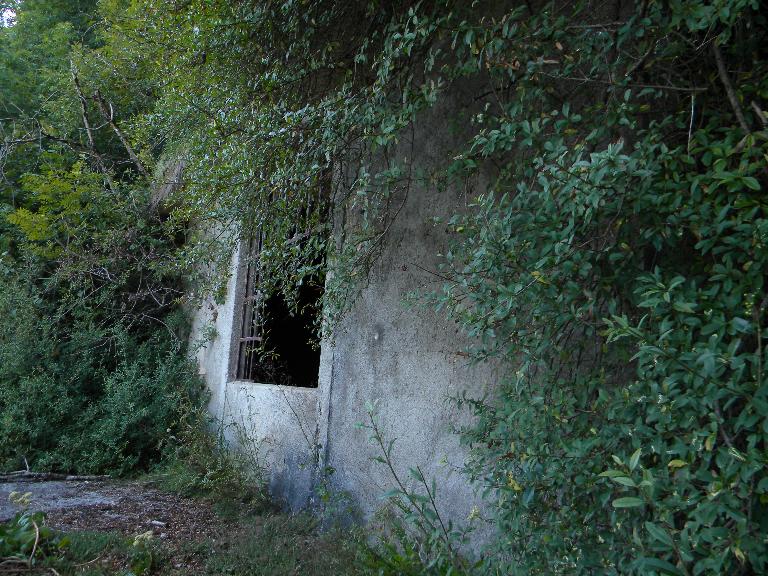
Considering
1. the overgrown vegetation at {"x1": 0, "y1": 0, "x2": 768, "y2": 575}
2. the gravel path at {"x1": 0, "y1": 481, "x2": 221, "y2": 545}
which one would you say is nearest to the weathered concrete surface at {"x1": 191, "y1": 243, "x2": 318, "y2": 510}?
the gravel path at {"x1": 0, "y1": 481, "x2": 221, "y2": 545}

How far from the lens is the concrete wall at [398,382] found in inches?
156

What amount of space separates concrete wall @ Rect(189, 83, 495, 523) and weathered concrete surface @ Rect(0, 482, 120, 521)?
5.49 feet

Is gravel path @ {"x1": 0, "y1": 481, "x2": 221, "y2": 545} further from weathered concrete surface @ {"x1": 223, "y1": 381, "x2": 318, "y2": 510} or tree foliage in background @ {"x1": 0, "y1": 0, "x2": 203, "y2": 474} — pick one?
tree foliage in background @ {"x1": 0, "y1": 0, "x2": 203, "y2": 474}

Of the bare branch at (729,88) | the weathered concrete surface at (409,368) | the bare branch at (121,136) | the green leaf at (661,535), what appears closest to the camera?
the green leaf at (661,535)

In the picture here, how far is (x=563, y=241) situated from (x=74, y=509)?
15.9ft

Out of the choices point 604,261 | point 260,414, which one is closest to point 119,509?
point 260,414

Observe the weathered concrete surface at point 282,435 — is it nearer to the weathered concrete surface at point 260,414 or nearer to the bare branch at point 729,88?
the weathered concrete surface at point 260,414

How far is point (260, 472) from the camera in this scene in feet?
18.6

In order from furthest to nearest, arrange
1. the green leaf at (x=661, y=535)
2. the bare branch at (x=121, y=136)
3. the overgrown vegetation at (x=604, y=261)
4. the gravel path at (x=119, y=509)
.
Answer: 1. the bare branch at (x=121, y=136)
2. the gravel path at (x=119, y=509)
3. the overgrown vegetation at (x=604, y=261)
4. the green leaf at (x=661, y=535)

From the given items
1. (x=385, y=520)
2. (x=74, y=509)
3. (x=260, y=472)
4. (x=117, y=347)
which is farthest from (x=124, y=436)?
(x=385, y=520)

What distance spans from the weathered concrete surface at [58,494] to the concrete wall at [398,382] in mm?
1672

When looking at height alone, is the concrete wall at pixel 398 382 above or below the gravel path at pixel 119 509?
above

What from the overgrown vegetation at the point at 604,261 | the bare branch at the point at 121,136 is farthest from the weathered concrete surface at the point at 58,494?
the bare branch at the point at 121,136

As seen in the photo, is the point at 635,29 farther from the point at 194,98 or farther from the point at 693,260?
the point at 194,98
